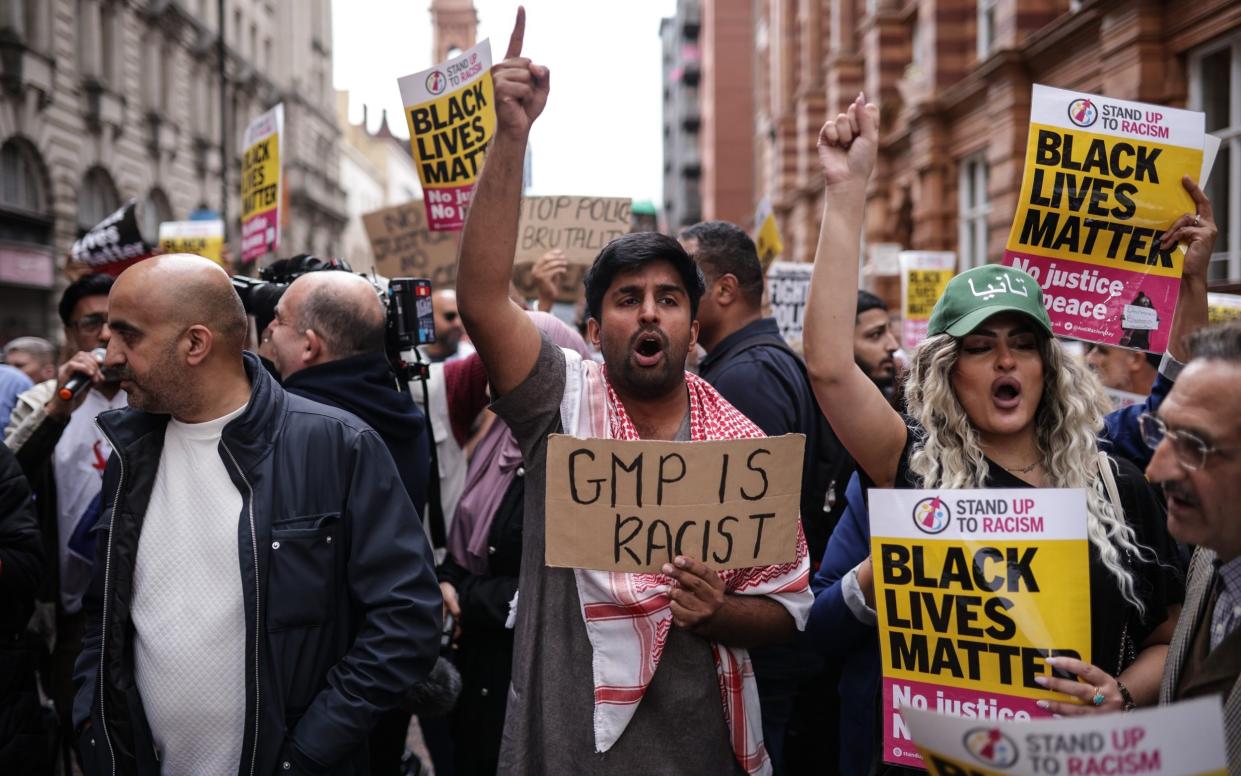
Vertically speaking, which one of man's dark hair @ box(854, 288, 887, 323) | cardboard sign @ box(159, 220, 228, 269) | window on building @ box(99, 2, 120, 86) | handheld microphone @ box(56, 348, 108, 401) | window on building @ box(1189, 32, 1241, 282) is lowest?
handheld microphone @ box(56, 348, 108, 401)

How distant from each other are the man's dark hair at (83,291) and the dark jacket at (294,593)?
8.04 ft

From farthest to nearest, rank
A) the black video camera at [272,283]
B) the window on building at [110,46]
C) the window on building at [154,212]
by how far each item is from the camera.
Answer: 1. the window on building at [154,212]
2. the window on building at [110,46]
3. the black video camera at [272,283]

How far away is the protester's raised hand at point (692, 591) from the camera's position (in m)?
2.56

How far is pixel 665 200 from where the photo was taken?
89500mm

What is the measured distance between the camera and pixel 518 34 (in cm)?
274

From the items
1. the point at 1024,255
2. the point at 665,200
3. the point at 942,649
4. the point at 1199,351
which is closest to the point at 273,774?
the point at 942,649

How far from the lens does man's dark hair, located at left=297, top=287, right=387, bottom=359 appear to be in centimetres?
356

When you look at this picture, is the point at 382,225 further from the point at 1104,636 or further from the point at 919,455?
the point at 1104,636

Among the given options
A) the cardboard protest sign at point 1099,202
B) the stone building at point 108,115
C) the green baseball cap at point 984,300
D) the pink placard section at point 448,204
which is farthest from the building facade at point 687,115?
the green baseball cap at point 984,300

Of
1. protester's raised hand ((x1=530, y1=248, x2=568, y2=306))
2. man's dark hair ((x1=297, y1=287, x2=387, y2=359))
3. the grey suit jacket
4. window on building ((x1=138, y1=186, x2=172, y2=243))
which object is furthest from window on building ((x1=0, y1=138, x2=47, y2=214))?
the grey suit jacket

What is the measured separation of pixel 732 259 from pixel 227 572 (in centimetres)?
229

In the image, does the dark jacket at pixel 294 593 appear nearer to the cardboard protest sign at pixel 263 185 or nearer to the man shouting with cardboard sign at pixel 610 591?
the man shouting with cardboard sign at pixel 610 591

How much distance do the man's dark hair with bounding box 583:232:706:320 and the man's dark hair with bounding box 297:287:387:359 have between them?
102 cm

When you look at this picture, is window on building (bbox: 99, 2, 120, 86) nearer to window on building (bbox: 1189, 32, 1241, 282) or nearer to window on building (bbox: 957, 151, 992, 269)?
window on building (bbox: 957, 151, 992, 269)
